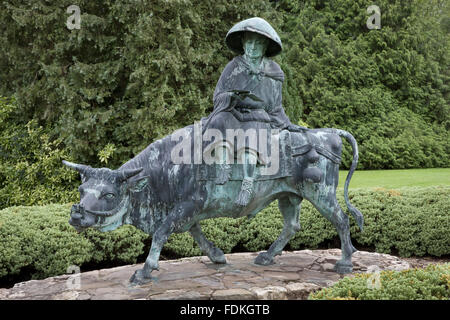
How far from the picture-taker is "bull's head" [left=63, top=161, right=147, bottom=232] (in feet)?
13.3

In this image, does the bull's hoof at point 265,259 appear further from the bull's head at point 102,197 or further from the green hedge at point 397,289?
the bull's head at point 102,197

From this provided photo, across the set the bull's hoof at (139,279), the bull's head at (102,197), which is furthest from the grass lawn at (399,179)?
the bull's head at (102,197)

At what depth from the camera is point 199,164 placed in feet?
14.6

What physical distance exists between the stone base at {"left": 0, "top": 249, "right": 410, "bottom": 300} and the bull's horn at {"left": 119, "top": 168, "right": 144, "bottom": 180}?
3.54ft

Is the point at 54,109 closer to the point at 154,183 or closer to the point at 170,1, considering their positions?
the point at 170,1

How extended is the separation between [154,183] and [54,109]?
7162 mm

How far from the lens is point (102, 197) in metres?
4.14

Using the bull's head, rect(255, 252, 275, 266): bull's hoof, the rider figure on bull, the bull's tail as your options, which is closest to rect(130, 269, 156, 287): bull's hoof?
the bull's head

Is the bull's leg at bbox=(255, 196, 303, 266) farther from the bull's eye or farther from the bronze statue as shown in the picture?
the bull's eye

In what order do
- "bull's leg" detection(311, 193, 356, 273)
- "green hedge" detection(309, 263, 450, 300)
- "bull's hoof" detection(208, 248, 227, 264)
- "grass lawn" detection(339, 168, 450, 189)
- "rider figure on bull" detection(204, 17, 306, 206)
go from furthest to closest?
"grass lawn" detection(339, 168, 450, 189) → "bull's hoof" detection(208, 248, 227, 264) → "bull's leg" detection(311, 193, 356, 273) → "rider figure on bull" detection(204, 17, 306, 206) → "green hedge" detection(309, 263, 450, 300)

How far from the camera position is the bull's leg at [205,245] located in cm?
507

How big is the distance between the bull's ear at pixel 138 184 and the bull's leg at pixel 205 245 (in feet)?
3.04

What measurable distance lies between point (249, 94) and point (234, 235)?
9.46 ft

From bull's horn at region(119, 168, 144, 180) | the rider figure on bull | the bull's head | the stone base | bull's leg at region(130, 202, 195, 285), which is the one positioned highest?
the rider figure on bull
